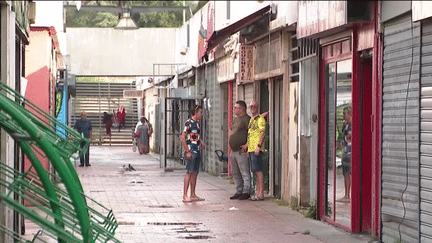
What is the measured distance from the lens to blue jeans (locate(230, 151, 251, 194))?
15383mm

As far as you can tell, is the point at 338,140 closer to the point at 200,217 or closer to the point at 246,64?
the point at 200,217

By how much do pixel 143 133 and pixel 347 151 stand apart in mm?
24704

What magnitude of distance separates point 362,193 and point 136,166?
1685cm

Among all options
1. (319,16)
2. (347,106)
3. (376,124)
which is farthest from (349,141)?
(319,16)

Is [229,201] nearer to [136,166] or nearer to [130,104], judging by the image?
[136,166]

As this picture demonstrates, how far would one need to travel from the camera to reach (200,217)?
1279cm

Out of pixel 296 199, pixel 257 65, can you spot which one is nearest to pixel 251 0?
pixel 257 65

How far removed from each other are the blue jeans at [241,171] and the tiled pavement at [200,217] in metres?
0.40

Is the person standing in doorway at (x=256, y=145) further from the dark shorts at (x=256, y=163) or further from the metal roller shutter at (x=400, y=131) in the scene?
the metal roller shutter at (x=400, y=131)

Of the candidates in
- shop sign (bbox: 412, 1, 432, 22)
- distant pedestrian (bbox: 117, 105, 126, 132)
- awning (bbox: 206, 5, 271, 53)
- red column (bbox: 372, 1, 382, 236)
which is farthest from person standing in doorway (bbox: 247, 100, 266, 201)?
distant pedestrian (bbox: 117, 105, 126, 132)

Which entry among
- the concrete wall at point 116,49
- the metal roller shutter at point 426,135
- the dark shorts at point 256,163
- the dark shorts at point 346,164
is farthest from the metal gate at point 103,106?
the metal roller shutter at point 426,135

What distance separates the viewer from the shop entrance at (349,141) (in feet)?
35.3

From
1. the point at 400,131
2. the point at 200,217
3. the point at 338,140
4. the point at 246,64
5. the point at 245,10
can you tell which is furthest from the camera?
the point at 246,64

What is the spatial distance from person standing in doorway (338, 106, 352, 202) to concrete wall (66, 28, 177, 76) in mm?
19705
